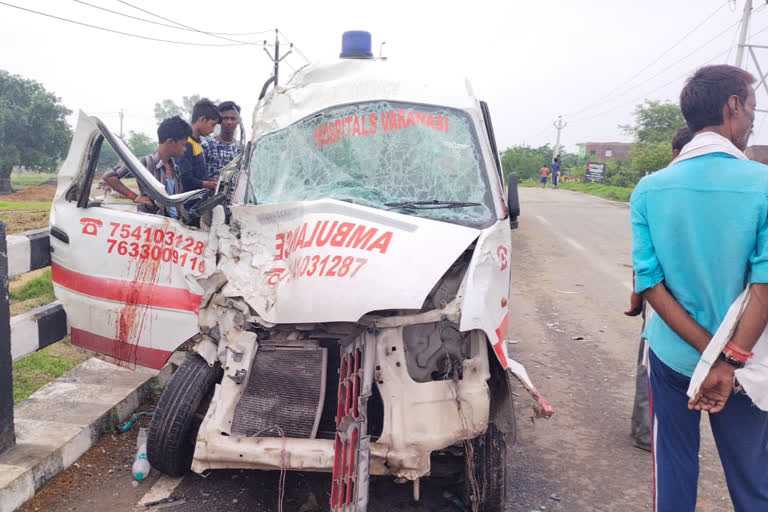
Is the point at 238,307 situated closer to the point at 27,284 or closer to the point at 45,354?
the point at 45,354

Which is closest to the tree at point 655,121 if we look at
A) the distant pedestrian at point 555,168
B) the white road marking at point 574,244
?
the distant pedestrian at point 555,168

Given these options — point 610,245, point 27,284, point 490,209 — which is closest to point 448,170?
point 490,209

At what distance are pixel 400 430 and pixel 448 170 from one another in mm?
1823

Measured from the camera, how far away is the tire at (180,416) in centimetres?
343

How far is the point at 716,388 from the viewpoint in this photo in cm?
214

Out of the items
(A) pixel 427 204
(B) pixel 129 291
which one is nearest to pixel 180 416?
(B) pixel 129 291

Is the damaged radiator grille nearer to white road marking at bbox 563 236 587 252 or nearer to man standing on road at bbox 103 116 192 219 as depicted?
man standing on road at bbox 103 116 192 219

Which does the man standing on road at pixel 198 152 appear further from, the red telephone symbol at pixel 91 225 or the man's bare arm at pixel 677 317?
the man's bare arm at pixel 677 317

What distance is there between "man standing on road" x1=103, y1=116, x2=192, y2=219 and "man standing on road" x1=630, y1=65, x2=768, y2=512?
118 inches

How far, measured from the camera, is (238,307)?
345 cm

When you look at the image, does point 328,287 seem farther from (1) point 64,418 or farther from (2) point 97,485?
(1) point 64,418

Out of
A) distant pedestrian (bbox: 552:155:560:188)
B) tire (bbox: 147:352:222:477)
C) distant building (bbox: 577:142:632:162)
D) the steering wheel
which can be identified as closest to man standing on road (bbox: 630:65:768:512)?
tire (bbox: 147:352:222:477)

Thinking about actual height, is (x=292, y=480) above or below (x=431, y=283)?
below

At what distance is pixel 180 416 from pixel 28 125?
47.8m
